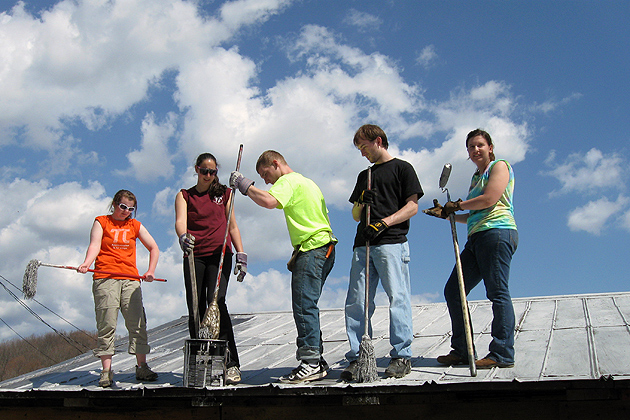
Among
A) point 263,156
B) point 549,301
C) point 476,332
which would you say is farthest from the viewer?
point 549,301

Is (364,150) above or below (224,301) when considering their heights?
above

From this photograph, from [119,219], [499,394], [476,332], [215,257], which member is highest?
[119,219]

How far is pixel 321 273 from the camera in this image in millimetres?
3717

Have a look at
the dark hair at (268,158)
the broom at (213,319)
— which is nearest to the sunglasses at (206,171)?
the dark hair at (268,158)

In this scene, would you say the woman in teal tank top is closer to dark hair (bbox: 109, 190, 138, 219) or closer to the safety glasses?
the safety glasses

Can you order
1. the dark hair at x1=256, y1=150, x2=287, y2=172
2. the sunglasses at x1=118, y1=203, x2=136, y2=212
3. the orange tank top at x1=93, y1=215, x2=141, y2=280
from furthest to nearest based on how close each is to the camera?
the sunglasses at x1=118, y1=203, x2=136, y2=212, the orange tank top at x1=93, y1=215, x2=141, y2=280, the dark hair at x1=256, y1=150, x2=287, y2=172

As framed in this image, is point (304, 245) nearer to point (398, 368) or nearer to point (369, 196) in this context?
point (369, 196)

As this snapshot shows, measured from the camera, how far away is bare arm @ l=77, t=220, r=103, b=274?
4242 millimetres

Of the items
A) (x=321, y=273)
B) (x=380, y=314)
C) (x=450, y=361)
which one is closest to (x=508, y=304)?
(x=450, y=361)

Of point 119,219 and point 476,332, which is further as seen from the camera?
point 476,332

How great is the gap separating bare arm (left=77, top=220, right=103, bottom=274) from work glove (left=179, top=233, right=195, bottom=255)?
0.80 meters

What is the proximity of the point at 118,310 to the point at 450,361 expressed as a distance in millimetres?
2709

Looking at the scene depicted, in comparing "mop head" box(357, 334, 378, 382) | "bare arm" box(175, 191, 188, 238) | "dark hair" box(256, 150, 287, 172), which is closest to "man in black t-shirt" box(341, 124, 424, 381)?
"mop head" box(357, 334, 378, 382)

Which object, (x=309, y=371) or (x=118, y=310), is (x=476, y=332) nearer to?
(x=309, y=371)
